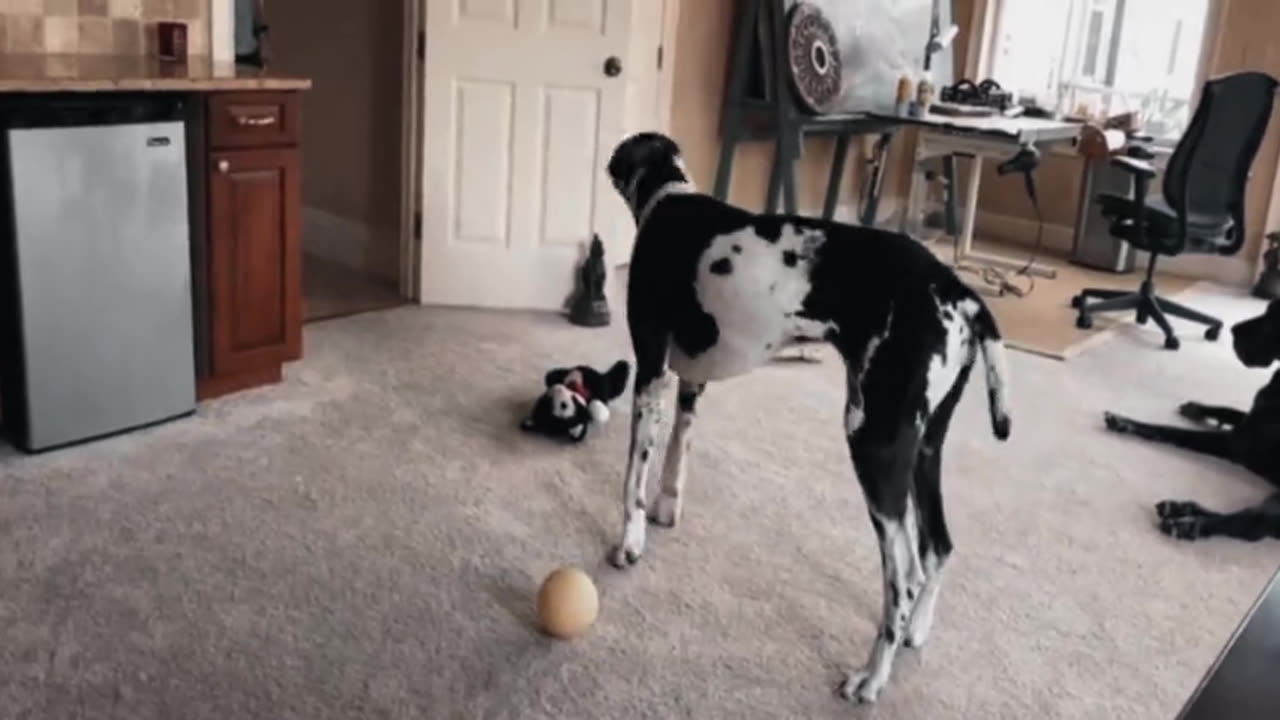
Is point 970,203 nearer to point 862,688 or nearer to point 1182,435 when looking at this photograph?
point 1182,435

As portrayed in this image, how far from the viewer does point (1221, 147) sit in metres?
5.05

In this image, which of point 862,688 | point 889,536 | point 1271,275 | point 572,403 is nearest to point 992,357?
point 889,536

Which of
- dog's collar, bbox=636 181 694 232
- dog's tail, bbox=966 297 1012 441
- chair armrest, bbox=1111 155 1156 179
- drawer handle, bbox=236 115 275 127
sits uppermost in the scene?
drawer handle, bbox=236 115 275 127

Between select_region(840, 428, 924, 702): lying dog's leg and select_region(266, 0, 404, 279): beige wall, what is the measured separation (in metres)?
3.29

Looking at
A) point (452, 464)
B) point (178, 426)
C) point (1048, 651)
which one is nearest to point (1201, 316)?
point (1048, 651)

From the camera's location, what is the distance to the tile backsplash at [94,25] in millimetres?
3502

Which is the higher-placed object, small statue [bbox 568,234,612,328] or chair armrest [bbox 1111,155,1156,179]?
chair armrest [bbox 1111,155,1156,179]

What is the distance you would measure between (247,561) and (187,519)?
0.28 m

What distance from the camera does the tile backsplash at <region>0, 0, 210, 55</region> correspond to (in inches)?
138

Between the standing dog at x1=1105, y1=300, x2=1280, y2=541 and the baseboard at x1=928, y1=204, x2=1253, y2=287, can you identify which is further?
the baseboard at x1=928, y1=204, x2=1253, y2=287

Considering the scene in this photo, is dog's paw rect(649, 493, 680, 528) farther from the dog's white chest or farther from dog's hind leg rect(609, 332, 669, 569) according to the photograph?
the dog's white chest

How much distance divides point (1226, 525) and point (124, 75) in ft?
10.4

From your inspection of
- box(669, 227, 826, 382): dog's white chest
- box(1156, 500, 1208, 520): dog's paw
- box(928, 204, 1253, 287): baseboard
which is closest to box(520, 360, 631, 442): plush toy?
box(669, 227, 826, 382): dog's white chest

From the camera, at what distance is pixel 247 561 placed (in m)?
2.75
